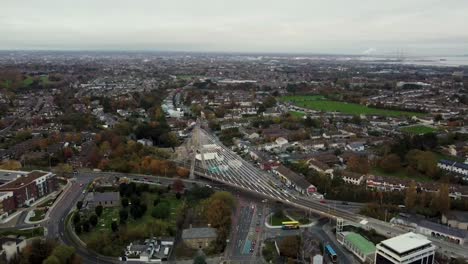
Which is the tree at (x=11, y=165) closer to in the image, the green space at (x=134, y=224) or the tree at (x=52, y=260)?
the green space at (x=134, y=224)

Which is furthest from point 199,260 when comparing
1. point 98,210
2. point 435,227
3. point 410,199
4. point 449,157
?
point 449,157

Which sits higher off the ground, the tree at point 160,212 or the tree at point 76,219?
the tree at point 160,212

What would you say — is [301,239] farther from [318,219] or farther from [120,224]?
[120,224]

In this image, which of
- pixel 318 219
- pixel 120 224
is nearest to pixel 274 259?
pixel 318 219

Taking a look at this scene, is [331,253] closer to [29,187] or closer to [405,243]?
[405,243]

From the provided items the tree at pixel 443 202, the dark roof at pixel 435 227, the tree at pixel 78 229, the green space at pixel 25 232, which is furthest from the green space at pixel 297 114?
the green space at pixel 25 232

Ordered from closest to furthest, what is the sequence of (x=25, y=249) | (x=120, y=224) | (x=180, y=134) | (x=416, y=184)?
1. (x=25, y=249)
2. (x=120, y=224)
3. (x=416, y=184)
4. (x=180, y=134)
